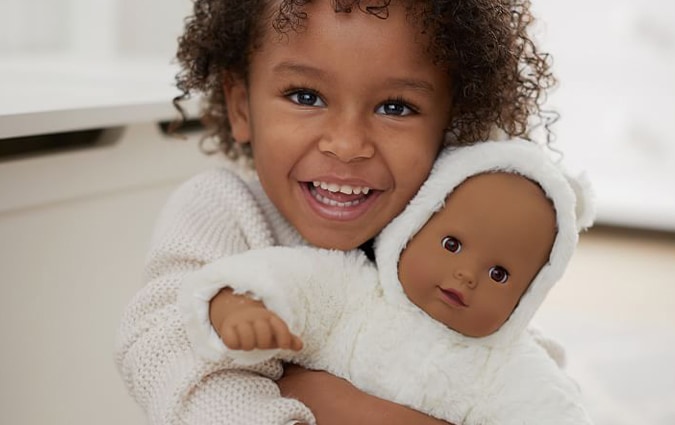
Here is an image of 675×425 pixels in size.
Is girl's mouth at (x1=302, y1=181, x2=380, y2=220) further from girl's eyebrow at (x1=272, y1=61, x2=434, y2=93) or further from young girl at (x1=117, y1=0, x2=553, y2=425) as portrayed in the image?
girl's eyebrow at (x1=272, y1=61, x2=434, y2=93)

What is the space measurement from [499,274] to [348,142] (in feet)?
0.66

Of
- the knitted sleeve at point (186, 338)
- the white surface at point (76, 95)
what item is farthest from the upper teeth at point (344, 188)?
the white surface at point (76, 95)

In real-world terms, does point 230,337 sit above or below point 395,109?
below

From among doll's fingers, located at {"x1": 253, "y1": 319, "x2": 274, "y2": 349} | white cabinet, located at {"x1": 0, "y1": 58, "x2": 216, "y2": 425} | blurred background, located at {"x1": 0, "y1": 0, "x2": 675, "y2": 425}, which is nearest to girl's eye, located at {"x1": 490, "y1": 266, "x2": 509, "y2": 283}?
doll's fingers, located at {"x1": 253, "y1": 319, "x2": 274, "y2": 349}

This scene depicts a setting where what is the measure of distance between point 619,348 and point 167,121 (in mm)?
1171

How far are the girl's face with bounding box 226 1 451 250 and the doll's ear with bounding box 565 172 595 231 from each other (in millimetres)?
153

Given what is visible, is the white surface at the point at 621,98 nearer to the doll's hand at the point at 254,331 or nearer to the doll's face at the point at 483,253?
the doll's face at the point at 483,253

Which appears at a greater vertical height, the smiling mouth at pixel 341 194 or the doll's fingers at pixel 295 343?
the smiling mouth at pixel 341 194

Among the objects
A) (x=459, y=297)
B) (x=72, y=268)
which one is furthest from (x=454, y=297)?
(x=72, y=268)

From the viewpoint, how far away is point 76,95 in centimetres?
150

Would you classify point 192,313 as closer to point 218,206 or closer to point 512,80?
point 218,206

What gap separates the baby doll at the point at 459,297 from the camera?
896mm

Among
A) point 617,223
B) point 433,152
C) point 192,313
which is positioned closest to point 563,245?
point 433,152

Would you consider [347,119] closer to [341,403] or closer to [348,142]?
[348,142]
